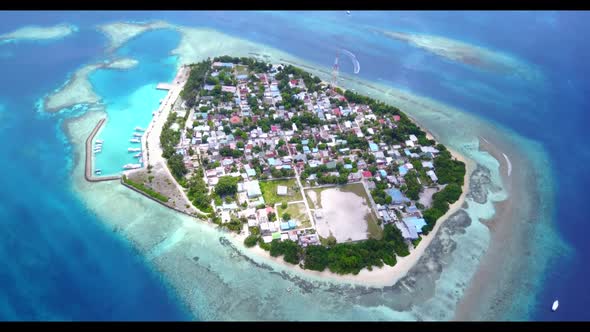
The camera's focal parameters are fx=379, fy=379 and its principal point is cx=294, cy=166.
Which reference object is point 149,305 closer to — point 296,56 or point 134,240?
point 134,240

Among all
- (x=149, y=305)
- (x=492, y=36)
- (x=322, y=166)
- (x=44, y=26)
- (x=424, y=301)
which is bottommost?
(x=149, y=305)

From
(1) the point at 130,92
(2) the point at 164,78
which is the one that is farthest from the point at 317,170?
(1) the point at 130,92

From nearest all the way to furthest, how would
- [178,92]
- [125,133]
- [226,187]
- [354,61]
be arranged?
[226,187] → [125,133] → [178,92] → [354,61]

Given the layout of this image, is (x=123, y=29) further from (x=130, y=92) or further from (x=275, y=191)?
(x=275, y=191)

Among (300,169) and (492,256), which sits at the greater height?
(300,169)

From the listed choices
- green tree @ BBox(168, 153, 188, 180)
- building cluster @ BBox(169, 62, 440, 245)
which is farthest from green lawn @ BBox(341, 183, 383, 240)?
green tree @ BBox(168, 153, 188, 180)

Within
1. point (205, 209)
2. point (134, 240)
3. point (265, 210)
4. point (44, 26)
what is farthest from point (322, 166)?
point (44, 26)

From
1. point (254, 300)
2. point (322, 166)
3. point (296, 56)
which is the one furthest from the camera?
point (296, 56)
